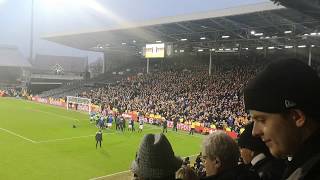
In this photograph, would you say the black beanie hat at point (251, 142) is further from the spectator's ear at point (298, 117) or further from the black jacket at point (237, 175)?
the spectator's ear at point (298, 117)

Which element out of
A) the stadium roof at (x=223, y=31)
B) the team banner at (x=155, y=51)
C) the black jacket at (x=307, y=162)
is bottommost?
the black jacket at (x=307, y=162)

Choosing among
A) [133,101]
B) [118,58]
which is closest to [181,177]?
[133,101]

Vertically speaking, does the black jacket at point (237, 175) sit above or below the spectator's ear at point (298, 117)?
below

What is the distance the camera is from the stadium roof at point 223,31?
35125 mm

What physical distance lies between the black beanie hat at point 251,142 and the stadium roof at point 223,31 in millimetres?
30196

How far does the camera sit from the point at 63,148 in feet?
82.3

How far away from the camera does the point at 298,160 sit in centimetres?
179

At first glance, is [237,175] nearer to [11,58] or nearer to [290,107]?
[290,107]

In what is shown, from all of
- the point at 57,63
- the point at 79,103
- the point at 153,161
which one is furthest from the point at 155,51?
the point at 57,63

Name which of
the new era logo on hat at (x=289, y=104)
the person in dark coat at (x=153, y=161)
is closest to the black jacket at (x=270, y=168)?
the person in dark coat at (x=153, y=161)

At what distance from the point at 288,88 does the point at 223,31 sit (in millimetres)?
43192

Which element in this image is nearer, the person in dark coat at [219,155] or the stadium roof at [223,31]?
the person in dark coat at [219,155]

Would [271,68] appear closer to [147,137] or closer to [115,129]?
[147,137]

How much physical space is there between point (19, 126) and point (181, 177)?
33058 millimetres
